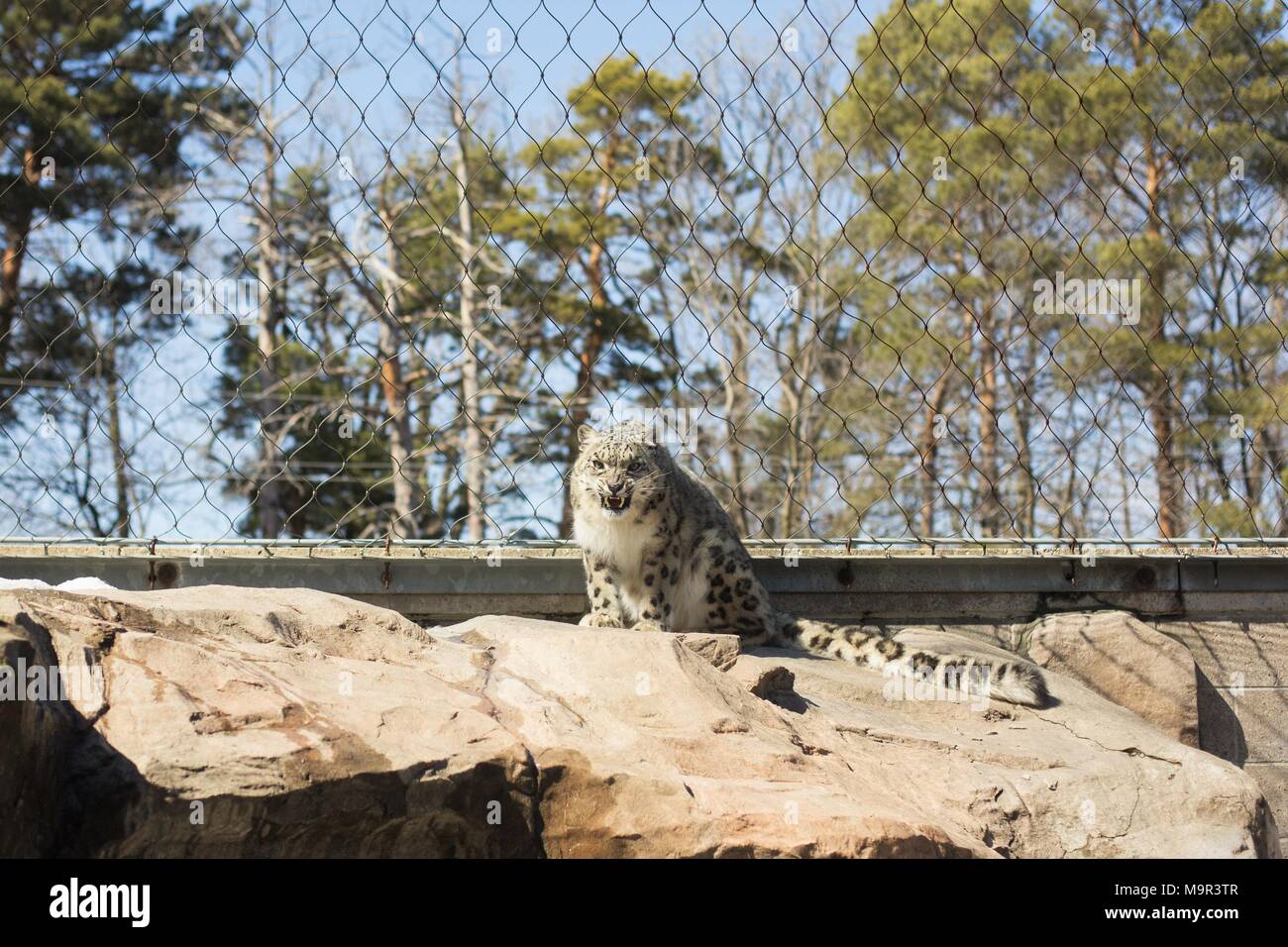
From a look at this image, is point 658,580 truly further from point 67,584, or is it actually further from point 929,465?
point 929,465

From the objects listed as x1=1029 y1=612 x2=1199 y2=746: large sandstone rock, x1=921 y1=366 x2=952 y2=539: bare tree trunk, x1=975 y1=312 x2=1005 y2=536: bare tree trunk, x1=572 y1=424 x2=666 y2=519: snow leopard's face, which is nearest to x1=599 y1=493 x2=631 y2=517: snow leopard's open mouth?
x1=572 y1=424 x2=666 y2=519: snow leopard's face

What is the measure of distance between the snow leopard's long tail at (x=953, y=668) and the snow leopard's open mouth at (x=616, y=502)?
3.45ft

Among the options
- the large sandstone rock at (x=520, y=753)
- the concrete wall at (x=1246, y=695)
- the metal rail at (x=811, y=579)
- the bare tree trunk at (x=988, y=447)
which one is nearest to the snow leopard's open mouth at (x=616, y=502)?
the metal rail at (x=811, y=579)

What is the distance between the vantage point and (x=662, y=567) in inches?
218

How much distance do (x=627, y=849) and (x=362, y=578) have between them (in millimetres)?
2468

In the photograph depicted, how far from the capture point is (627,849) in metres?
3.46

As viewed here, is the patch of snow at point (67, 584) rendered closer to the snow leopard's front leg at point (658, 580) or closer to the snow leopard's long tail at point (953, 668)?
the snow leopard's front leg at point (658, 580)

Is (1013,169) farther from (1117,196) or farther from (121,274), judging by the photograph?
(121,274)

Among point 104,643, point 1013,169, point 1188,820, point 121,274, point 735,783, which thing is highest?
point 1013,169

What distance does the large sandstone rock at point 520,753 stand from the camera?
3.12m

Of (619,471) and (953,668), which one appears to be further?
(619,471)

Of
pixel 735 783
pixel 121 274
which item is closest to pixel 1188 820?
pixel 735 783

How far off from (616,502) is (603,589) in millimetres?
375

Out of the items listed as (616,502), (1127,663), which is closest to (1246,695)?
(1127,663)
